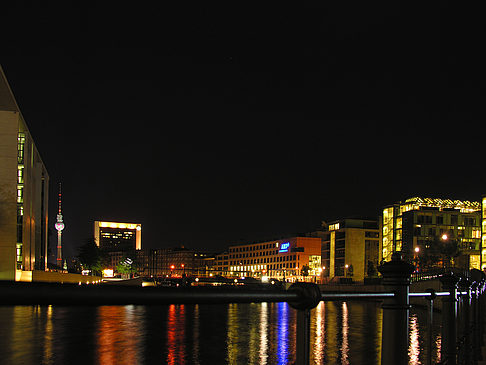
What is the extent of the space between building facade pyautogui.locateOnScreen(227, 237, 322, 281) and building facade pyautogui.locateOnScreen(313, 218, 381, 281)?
7693 mm

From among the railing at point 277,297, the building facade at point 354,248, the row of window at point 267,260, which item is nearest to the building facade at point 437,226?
the building facade at point 354,248

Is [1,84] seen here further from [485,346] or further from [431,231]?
[431,231]

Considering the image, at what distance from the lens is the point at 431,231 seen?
96.5m

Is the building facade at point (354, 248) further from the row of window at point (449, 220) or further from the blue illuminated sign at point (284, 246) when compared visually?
the blue illuminated sign at point (284, 246)

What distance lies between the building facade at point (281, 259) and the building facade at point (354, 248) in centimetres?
769

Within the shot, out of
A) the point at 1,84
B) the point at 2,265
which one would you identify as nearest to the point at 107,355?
the point at 2,265

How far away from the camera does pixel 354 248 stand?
4611 inches

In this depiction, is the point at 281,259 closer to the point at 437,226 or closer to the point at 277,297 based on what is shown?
the point at 437,226

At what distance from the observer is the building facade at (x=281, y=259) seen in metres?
138

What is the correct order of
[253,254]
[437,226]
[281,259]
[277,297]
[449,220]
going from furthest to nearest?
[253,254] < [281,259] < [449,220] < [437,226] < [277,297]

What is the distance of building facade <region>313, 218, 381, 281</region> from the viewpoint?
115188 mm

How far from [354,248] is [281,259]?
3671 centimetres

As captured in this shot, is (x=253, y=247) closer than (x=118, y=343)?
No

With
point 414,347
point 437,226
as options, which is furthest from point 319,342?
point 437,226
